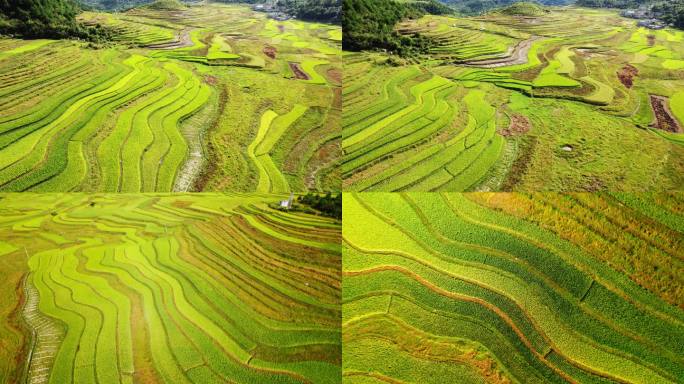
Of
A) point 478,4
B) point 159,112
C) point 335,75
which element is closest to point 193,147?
point 159,112

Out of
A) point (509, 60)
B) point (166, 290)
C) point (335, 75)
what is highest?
point (509, 60)

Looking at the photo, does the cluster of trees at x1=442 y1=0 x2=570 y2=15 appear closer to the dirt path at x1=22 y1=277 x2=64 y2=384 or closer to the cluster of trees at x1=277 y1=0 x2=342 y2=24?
the cluster of trees at x1=277 y1=0 x2=342 y2=24

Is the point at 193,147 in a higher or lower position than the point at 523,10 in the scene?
lower

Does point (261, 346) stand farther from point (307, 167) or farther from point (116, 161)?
point (116, 161)

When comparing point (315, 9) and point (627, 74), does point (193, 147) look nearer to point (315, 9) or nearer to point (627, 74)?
point (315, 9)

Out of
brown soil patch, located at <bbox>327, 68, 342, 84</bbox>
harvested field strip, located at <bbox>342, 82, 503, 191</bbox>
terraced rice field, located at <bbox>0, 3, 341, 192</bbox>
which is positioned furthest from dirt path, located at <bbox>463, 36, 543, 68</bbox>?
terraced rice field, located at <bbox>0, 3, 341, 192</bbox>
